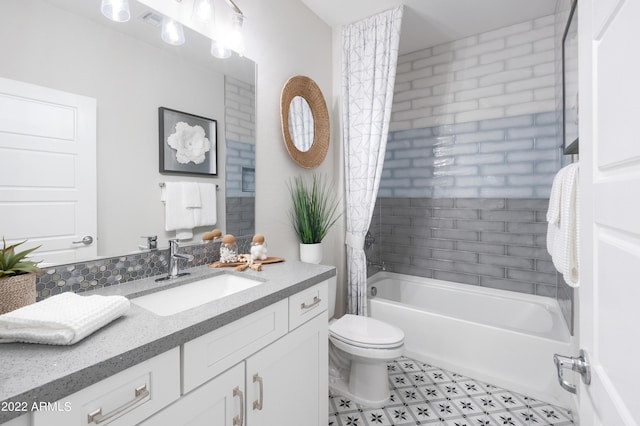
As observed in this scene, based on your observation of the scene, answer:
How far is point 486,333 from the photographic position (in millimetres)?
2043

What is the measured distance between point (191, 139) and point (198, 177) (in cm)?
19

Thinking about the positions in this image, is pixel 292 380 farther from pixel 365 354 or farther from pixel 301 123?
pixel 301 123

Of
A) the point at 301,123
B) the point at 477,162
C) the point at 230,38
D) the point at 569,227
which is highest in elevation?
the point at 230,38

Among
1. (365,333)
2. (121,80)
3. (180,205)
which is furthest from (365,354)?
(121,80)

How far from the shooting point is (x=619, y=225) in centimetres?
51

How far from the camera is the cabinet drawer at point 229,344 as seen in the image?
85cm

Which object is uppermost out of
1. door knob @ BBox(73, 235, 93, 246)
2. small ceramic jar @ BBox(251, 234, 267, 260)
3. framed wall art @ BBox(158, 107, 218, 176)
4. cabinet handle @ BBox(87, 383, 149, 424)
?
framed wall art @ BBox(158, 107, 218, 176)

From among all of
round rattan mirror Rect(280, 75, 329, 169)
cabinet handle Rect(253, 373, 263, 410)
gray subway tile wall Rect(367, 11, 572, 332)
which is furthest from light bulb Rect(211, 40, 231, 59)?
gray subway tile wall Rect(367, 11, 572, 332)

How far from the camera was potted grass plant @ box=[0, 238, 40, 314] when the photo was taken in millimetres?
808

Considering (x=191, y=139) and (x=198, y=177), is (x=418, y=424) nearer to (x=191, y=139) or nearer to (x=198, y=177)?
(x=198, y=177)

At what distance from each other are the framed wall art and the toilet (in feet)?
4.13

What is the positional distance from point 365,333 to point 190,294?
3.61ft

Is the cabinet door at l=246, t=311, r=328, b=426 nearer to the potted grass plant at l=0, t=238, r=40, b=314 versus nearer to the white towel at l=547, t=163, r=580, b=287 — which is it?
the potted grass plant at l=0, t=238, r=40, b=314

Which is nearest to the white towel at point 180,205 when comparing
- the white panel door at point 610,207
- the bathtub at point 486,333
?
the white panel door at point 610,207
